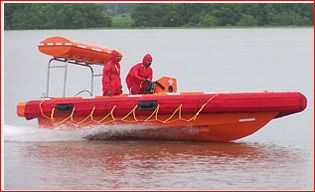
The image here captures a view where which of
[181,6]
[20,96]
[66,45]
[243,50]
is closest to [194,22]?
[181,6]

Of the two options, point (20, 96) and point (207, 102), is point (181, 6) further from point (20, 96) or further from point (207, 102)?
point (207, 102)

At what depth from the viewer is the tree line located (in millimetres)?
51078

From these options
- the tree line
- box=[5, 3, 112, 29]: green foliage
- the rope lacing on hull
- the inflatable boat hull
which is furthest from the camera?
the tree line

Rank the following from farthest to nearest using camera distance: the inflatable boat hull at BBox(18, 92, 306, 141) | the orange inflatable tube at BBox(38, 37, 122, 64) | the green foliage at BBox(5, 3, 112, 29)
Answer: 1. the green foliage at BBox(5, 3, 112, 29)
2. the orange inflatable tube at BBox(38, 37, 122, 64)
3. the inflatable boat hull at BBox(18, 92, 306, 141)

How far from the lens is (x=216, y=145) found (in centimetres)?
1612

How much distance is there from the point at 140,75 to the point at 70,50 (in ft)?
3.83

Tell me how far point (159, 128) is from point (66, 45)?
194 cm

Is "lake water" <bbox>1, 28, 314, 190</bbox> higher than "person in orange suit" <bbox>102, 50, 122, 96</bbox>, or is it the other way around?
"person in orange suit" <bbox>102, 50, 122, 96</bbox>

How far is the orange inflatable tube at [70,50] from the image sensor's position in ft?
55.5

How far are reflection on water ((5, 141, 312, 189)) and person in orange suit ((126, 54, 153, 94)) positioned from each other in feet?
2.60

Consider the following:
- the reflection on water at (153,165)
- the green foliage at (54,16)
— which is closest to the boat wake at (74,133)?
the reflection on water at (153,165)

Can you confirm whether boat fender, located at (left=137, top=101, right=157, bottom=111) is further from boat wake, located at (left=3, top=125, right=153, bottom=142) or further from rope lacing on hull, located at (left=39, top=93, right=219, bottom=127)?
boat wake, located at (left=3, top=125, right=153, bottom=142)

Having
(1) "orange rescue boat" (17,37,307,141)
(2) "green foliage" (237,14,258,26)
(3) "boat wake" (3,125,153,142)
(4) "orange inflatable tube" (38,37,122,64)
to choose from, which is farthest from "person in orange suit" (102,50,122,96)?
(2) "green foliage" (237,14,258,26)

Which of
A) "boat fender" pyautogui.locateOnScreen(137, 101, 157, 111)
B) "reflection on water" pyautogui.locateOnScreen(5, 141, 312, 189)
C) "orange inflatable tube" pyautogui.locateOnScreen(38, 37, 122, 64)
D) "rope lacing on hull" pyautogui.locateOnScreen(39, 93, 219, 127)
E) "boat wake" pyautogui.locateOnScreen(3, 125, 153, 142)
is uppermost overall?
"orange inflatable tube" pyautogui.locateOnScreen(38, 37, 122, 64)
